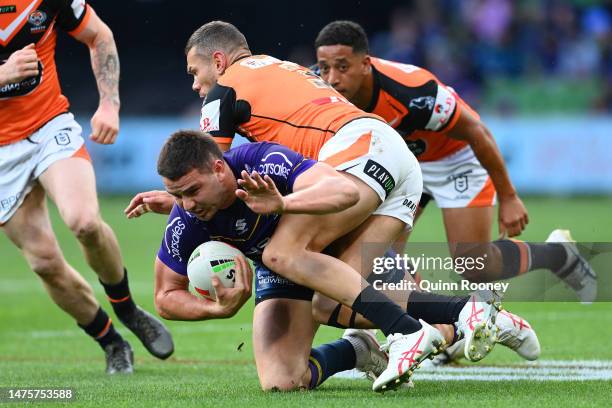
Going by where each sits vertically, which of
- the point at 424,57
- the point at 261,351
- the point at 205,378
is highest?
the point at 261,351

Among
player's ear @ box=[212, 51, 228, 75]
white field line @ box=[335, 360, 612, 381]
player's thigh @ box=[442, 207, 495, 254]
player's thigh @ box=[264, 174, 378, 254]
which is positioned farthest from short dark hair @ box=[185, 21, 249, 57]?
player's thigh @ box=[442, 207, 495, 254]

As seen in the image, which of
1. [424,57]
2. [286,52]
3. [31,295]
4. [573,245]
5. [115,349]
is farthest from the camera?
[286,52]

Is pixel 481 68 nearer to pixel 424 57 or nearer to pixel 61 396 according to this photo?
pixel 424 57

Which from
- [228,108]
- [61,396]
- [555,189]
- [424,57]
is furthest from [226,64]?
[424,57]

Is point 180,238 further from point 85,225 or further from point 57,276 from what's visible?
point 57,276

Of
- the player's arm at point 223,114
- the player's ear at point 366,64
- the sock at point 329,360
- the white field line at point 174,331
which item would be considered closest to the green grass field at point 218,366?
the white field line at point 174,331

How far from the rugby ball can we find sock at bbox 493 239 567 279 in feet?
8.81

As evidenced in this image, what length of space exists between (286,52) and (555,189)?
710cm

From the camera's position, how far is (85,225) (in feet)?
21.5

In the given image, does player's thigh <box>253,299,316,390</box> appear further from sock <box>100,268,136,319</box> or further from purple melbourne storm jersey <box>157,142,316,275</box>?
sock <box>100,268,136,319</box>

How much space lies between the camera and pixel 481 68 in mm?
21391

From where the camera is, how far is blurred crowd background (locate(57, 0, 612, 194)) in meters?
19.3

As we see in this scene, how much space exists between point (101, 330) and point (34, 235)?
754 mm

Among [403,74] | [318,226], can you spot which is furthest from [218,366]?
[403,74]
